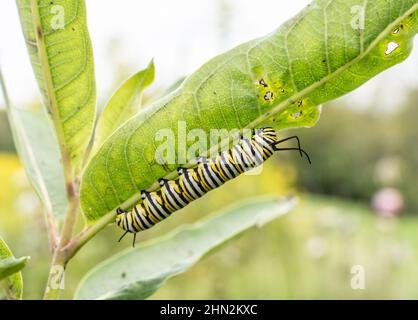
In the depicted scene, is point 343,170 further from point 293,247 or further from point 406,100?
point 293,247

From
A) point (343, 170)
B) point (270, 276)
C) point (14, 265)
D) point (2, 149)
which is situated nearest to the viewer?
point (14, 265)

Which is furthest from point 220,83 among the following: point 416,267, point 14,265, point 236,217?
point 416,267

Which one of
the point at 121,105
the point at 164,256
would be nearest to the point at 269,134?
the point at 121,105

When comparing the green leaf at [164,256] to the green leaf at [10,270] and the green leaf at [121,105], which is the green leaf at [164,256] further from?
the green leaf at [121,105]

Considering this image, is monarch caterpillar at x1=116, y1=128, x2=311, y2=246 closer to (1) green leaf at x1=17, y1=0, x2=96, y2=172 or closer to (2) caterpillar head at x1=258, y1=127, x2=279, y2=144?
(2) caterpillar head at x1=258, y1=127, x2=279, y2=144
